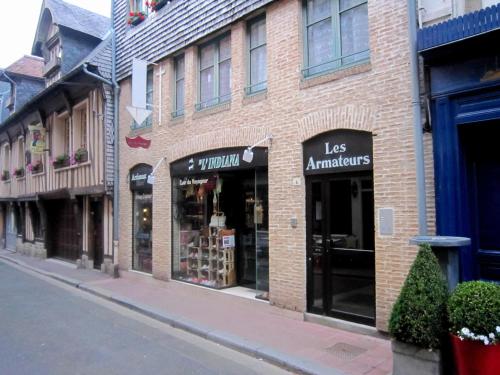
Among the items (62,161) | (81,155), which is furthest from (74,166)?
(62,161)

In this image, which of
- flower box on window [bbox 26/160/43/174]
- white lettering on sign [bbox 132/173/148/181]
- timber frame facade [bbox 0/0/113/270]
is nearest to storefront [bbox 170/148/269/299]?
white lettering on sign [bbox 132/173/148/181]

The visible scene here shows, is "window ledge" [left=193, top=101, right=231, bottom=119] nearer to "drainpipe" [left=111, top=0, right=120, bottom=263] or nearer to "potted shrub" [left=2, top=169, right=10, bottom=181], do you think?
"drainpipe" [left=111, top=0, right=120, bottom=263]

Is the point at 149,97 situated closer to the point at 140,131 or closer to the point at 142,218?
the point at 140,131

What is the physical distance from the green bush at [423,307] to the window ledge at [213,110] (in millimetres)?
5668

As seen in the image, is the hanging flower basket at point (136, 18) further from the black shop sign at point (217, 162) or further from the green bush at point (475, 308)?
the green bush at point (475, 308)

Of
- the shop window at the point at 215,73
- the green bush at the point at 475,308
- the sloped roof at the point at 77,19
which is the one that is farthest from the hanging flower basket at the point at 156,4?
the green bush at the point at 475,308

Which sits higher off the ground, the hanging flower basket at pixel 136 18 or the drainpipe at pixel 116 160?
the hanging flower basket at pixel 136 18

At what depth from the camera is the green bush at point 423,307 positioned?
4234 mm

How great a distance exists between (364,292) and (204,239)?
4717 mm

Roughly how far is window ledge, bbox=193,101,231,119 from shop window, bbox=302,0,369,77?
7.08 ft

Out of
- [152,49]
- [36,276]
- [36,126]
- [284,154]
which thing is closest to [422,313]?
[284,154]

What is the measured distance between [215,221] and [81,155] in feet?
22.1

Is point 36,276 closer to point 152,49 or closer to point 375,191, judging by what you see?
point 152,49

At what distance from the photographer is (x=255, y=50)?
874 cm
